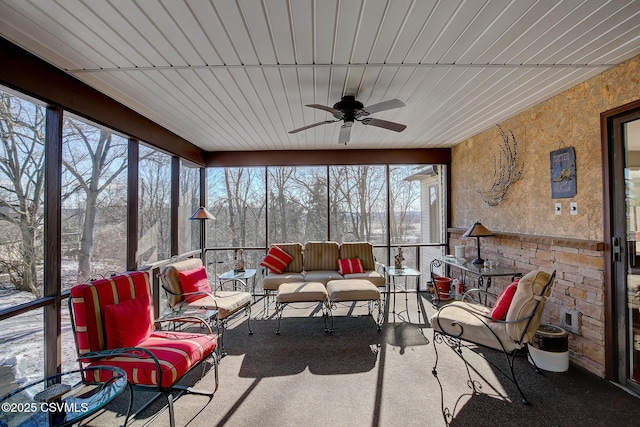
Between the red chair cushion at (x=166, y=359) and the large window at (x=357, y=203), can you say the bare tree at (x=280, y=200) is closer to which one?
the large window at (x=357, y=203)

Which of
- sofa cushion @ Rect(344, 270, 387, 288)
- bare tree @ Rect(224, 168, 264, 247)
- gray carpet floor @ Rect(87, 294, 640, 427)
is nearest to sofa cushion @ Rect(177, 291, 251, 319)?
gray carpet floor @ Rect(87, 294, 640, 427)

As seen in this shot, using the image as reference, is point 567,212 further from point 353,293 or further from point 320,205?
point 320,205

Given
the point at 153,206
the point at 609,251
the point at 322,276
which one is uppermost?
the point at 153,206

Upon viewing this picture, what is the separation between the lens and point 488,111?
3633mm

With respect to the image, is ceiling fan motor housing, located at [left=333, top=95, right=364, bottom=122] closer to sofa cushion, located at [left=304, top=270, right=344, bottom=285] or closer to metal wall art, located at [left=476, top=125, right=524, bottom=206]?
metal wall art, located at [left=476, top=125, right=524, bottom=206]

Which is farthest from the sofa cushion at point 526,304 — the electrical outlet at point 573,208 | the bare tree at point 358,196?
the bare tree at point 358,196

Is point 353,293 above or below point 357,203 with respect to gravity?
below

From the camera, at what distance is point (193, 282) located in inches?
142

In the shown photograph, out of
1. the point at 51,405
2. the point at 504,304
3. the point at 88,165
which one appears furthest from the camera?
the point at 88,165

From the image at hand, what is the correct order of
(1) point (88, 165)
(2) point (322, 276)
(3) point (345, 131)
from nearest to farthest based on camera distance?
1. (1) point (88, 165)
2. (3) point (345, 131)
3. (2) point (322, 276)

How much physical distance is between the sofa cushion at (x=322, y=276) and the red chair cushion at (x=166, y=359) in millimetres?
2151

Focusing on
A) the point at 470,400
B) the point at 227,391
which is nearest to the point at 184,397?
the point at 227,391

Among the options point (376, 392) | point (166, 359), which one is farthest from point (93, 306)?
point (376, 392)

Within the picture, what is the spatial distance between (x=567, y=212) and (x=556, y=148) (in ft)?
2.25
